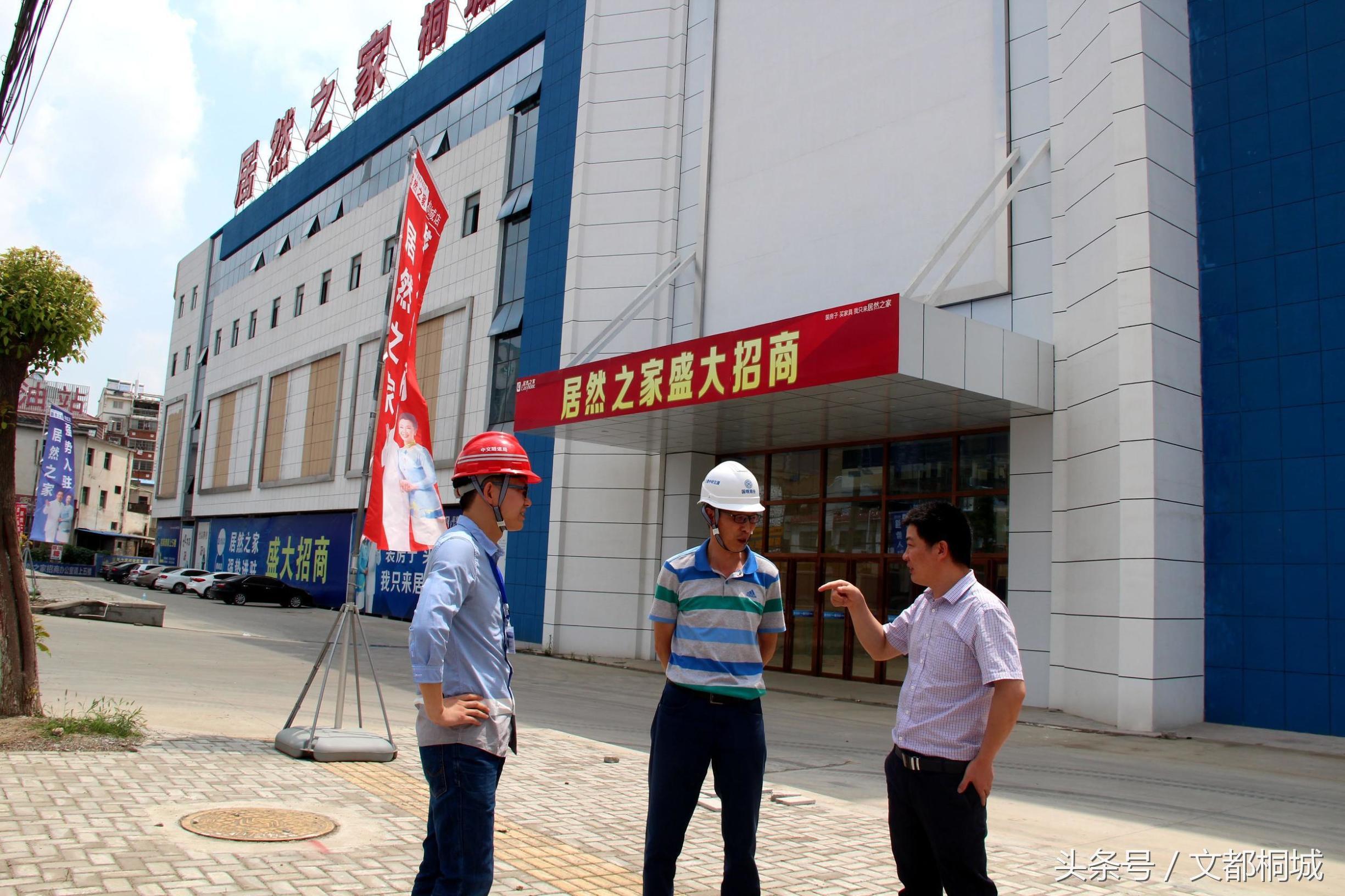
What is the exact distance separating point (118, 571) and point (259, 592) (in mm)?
13824

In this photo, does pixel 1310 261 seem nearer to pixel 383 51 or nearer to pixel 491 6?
pixel 491 6

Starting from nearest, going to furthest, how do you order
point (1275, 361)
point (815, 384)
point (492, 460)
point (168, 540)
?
point (492, 460) < point (1275, 361) < point (815, 384) < point (168, 540)

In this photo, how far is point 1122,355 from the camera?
12.0m

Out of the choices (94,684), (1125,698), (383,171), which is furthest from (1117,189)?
(383,171)

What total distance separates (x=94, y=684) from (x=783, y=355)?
9.36 metres

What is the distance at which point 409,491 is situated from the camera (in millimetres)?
8242

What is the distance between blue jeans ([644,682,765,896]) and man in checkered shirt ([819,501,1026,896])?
555 mm

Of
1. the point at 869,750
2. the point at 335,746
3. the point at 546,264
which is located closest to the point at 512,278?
the point at 546,264

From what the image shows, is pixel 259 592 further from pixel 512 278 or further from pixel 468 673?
pixel 468 673

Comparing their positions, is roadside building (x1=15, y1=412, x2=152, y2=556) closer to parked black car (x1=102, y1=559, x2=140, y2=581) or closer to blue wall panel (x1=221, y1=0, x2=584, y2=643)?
parked black car (x1=102, y1=559, x2=140, y2=581)

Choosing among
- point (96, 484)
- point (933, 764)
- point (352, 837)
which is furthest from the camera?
point (96, 484)

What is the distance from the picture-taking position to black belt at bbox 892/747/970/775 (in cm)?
334

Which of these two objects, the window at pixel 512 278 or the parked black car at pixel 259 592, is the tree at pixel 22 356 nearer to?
the window at pixel 512 278

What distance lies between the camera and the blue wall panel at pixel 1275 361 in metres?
11.0
